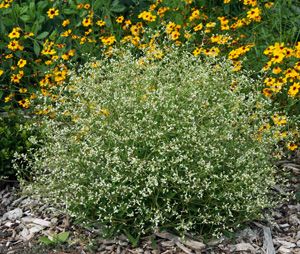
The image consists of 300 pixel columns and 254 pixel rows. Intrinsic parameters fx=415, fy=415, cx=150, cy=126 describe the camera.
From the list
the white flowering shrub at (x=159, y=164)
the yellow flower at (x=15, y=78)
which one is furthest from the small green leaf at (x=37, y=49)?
the white flowering shrub at (x=159, y=164)

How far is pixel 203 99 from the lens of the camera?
11.6 feet

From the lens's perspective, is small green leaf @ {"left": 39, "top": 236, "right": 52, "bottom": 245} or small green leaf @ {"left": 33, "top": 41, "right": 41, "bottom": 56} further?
small green leaf @ {"left": 33, "top": 41, "right": 41, "bottom": 56}

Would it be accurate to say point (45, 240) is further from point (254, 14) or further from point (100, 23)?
point (254, 14)

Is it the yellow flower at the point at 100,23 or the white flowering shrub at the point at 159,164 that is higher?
the yellow flower at the point at 100,23

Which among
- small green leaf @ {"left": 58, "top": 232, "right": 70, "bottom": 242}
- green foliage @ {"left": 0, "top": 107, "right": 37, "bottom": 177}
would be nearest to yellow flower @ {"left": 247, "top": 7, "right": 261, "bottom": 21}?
green foliage @ {"left": 0, "top": 107, "right": 37, "bottom": 177}

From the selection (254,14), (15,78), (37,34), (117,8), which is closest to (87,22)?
(117,8)

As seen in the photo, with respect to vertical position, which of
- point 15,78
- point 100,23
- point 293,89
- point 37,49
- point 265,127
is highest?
point 100,23

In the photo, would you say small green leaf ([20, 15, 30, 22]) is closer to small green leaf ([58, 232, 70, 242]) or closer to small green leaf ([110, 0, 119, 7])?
small green leaf ([110, 0, 119, 7])

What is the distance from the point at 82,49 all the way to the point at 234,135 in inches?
96.6

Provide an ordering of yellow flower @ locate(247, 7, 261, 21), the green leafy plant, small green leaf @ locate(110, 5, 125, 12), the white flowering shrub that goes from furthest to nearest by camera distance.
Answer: small green leaf @ locate(110, 5, 125, 12) < yellow flower @ locate(247, 7, 261, 21) < the green leafy plant < the white flowering shrub

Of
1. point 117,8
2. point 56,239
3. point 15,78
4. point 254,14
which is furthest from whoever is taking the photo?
point 117,8

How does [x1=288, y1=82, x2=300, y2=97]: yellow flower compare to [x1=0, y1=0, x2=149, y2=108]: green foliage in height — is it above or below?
below

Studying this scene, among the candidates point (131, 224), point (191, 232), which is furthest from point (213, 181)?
point (131, 224)

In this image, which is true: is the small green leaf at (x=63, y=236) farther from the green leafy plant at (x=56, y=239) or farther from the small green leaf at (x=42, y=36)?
the small green leaf at (x=42, y=36)
